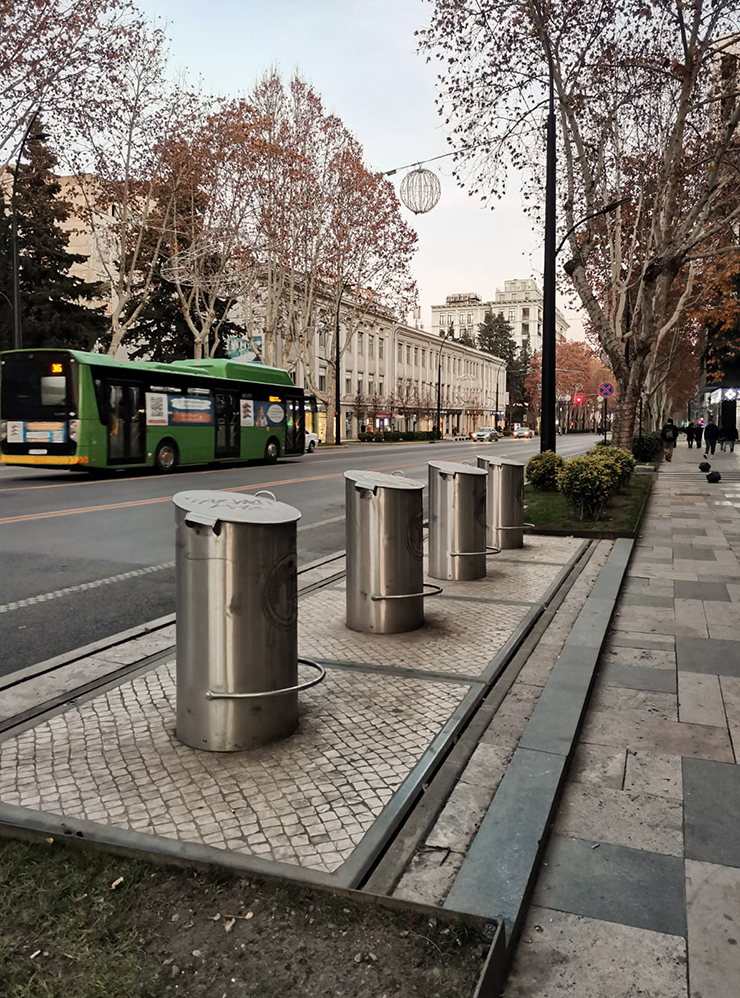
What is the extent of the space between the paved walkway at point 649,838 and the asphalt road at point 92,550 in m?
3.47

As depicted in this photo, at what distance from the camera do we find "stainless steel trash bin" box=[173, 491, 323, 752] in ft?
11.3

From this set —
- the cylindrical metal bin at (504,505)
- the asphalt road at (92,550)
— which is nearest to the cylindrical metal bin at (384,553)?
the asphalt road at (92,550)

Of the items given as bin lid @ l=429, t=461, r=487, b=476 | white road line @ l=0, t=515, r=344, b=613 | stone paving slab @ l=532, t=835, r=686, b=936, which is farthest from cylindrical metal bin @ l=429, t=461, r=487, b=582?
stone paving slab @ l=532, t=835, r=686, b=936

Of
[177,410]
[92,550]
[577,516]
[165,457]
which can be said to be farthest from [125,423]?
[577,516]

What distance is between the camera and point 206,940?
2244 mm

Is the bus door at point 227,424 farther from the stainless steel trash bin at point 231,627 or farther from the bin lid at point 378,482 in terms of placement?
the stainless steel trash bin at point 231,627

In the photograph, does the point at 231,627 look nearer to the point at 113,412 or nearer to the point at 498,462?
the point at 498,462

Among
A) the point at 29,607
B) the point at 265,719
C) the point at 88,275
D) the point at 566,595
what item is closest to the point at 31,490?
the point at 29,607

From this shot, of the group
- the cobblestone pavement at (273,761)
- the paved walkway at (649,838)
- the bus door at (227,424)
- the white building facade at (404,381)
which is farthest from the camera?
the white building facade at (404,381)

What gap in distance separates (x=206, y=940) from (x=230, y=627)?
1398 millimetres

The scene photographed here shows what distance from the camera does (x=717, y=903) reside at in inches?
97.3

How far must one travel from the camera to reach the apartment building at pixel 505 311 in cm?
15025

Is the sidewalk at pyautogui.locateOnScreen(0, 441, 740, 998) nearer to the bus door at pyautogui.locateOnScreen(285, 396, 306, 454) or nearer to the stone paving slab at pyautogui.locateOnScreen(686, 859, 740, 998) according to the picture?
the stone paving slab at pyautogui.locateOnScreen(686, 859, 740, 998)

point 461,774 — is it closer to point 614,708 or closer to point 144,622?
point 614,708
